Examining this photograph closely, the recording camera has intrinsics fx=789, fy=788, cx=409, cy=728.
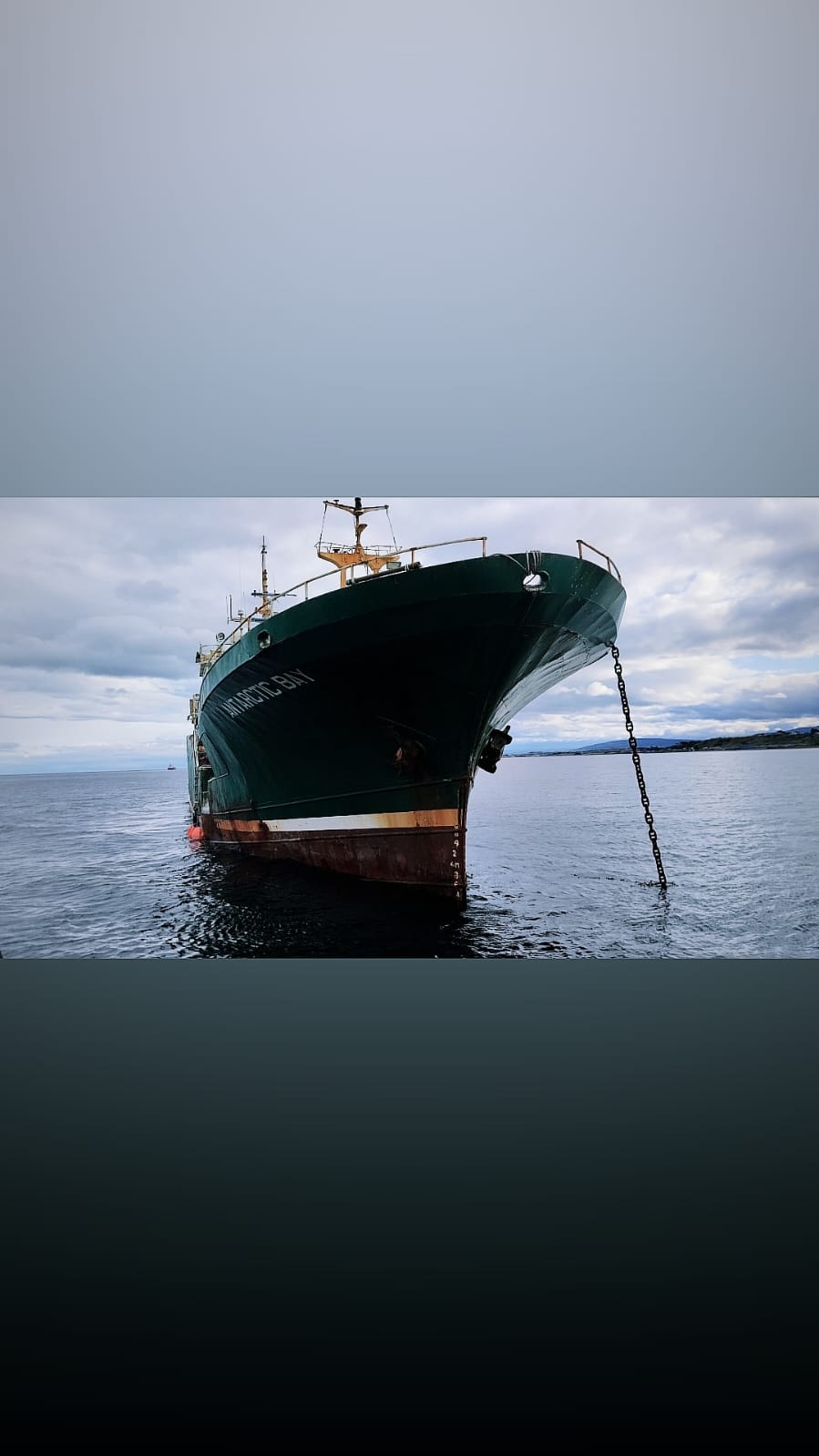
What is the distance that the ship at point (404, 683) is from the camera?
6.52m

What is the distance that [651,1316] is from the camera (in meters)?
1.69

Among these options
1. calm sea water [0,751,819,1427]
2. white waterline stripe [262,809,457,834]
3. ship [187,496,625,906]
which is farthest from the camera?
white waterline stripe [262,809,457,834]

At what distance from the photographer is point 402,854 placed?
25.3 feet

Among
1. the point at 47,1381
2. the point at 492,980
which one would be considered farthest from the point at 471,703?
the point at 47,1381

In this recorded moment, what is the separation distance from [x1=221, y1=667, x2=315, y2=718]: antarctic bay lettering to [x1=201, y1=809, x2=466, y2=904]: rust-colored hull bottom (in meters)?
1.56

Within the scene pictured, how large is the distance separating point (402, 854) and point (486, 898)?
126cm

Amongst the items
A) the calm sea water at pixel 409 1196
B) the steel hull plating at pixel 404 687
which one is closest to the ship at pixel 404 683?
the steel hull plating at pixel 404 687


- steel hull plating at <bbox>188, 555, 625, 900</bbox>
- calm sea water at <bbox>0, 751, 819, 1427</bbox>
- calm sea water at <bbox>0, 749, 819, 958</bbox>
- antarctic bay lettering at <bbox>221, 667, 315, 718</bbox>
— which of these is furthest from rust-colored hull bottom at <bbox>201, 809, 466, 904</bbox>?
calm sea water at <bbox>0, 751, 819, 1427</bbox>

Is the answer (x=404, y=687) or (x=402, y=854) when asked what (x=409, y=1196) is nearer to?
(x=404, y=687)

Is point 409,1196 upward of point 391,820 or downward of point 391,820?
downward

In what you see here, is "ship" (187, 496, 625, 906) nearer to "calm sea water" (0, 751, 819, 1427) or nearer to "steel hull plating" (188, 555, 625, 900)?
"steel hull plating" (188, 555, 625, 900)

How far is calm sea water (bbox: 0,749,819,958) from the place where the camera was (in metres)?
6.52

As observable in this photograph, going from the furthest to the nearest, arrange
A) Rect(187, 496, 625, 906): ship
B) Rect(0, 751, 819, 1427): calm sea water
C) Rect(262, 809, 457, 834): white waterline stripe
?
1. Rect(262, 809, 457, 834): white waterline stripe
2. Rect(187, 496, 625, 906): ship
3. Rect(0, 751, 819, 1427): calm sea water

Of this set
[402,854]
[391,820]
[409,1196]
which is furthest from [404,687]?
[409,1196]
